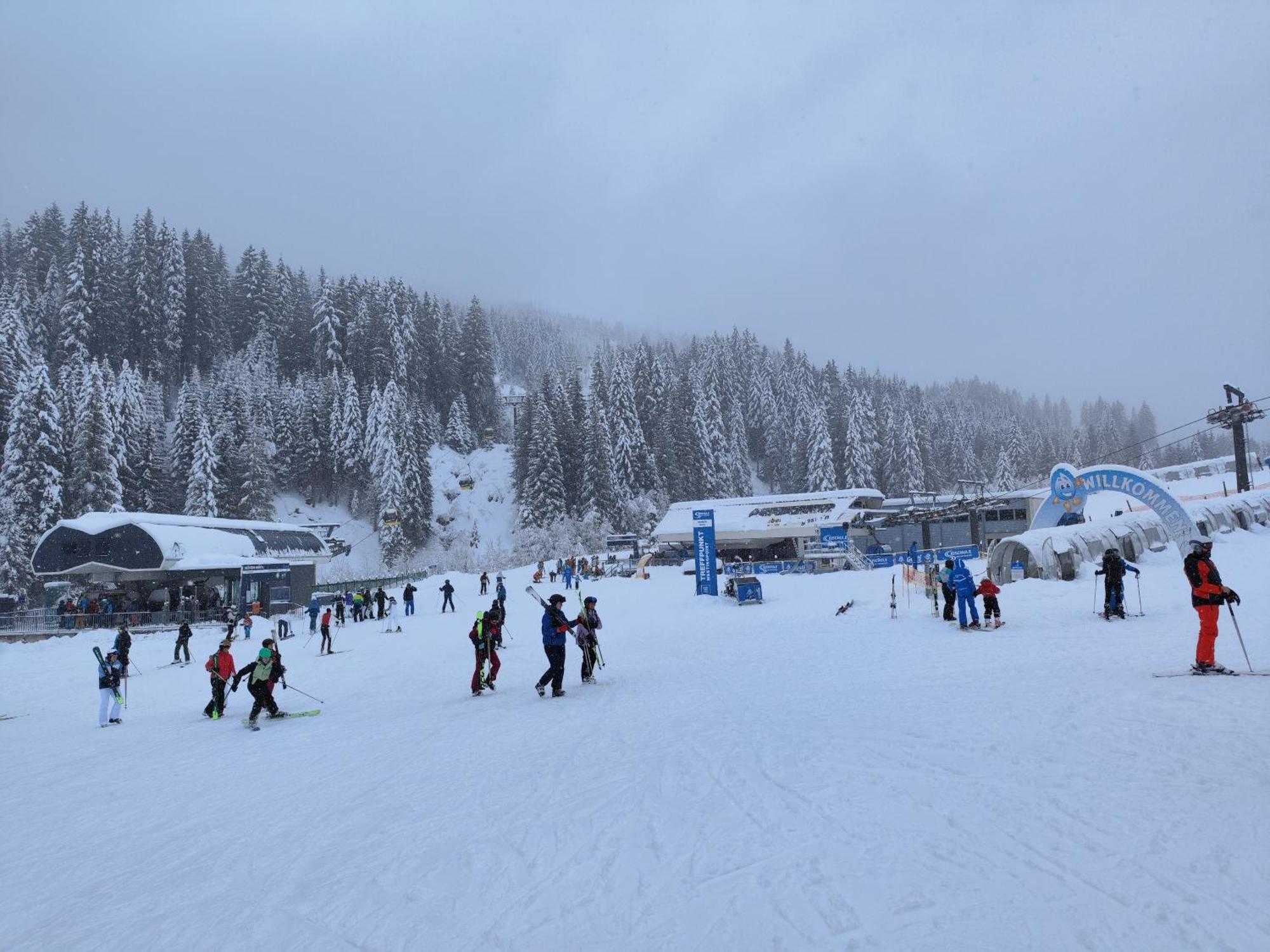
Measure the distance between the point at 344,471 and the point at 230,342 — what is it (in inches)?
969

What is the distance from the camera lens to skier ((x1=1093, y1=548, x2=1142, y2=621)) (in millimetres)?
14602

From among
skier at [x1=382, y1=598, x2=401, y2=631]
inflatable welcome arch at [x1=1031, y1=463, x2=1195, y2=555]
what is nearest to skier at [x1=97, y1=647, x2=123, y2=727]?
skier at [x1=382, y1=598, x2=401, y2=631]

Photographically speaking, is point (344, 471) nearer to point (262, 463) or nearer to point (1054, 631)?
point (262, 463)

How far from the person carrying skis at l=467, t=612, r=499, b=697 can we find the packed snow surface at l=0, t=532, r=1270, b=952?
308 mm

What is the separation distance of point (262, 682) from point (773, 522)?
48.7m

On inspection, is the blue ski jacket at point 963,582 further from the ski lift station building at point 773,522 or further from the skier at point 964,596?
the ski lift station building at point 773,522

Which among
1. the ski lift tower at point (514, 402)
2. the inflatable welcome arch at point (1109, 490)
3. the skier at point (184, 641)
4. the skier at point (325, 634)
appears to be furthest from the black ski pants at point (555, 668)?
the ski lift tower at point (514, 402)

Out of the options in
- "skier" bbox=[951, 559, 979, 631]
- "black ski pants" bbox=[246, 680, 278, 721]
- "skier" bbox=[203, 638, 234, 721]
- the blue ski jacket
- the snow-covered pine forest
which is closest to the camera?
"black ski pants" bbox=[246, 680, 278, 721]

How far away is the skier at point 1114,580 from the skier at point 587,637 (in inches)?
419

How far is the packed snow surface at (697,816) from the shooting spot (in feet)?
12.5

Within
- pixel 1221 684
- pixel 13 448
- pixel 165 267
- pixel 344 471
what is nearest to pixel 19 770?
pixel 1221 684

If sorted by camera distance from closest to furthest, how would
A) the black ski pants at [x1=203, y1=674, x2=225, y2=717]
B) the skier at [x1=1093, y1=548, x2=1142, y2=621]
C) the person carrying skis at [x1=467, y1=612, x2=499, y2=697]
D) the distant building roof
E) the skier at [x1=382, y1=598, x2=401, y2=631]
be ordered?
the black ski pants at [x1=203, y1=674, x2=225, y2=717] → the person carrying skis at [x1=467, y1=612, x2=499, y2=697] → the skier at [x1=1093, y1=548, x2=1142, y2=621] → the skier at [x1=382, y1=598, x2=401, y2=631] → the distant building roof

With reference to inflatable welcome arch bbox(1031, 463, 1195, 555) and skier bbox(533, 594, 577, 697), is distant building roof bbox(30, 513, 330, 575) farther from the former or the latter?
inflatable welcome arch bbox(1031, 463, 1195, 555)

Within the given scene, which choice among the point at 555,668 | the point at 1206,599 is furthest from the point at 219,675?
the point at 1206,599
